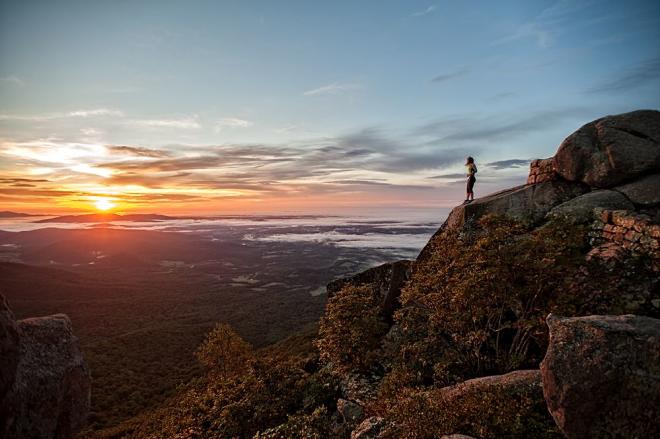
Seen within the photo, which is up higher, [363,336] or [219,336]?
[363,336]

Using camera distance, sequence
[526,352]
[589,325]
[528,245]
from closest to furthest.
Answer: [589,325], [528,245], [526,352]

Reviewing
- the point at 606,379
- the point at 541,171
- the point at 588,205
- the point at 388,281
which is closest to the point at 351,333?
the point at 388,281

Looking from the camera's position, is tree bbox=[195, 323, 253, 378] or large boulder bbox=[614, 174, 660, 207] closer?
large boulder bbox=[614, 174, 660, 207]

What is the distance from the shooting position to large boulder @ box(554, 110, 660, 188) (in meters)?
21.1

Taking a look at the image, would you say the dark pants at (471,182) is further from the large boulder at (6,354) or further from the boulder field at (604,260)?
the large boulder at (6,354)

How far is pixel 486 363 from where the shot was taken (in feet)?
57.4

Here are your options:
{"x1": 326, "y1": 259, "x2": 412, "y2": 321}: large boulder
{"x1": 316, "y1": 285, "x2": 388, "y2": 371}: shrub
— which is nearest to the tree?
{"x1": 326, "y1": 259, "x2": 412, "y2": 321}: large boulder

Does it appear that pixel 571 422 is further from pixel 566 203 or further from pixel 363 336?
pixel 566 203

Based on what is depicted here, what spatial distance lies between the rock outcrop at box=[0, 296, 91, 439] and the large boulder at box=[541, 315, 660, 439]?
15659 mm

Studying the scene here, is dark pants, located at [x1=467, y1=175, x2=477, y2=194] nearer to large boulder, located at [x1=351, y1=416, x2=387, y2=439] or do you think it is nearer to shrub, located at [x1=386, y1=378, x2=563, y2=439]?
shrub, located at [x1=386, y1=378, x2=563, y2=439]

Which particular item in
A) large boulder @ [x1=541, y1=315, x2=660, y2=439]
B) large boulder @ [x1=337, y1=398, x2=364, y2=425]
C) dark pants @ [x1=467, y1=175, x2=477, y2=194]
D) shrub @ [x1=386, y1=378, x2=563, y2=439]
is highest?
dark pants @ [x1=467, y1=175, x2=477, y2=194]

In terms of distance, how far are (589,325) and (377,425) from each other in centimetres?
789

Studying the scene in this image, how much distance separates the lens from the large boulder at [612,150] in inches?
831

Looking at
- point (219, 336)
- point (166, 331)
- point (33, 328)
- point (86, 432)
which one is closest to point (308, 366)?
point (33, 328)
